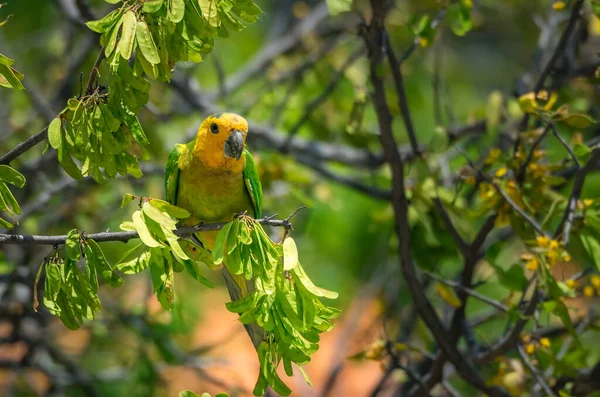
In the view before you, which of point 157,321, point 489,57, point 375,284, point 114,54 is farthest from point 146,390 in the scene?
point 489,57

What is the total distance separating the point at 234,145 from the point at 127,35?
897 millimetres

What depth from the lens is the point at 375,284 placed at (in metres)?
4.14

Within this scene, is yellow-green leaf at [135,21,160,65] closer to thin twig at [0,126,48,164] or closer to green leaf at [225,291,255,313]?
thin twig at [0,126,48,164]

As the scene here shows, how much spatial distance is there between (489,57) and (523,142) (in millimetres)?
7430

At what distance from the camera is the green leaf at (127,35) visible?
143 cm

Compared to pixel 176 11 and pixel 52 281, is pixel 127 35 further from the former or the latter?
pixel 52 281

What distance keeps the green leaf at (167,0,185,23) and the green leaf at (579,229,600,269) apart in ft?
4.50

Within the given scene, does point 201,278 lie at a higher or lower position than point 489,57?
higher

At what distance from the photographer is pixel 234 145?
7.60 feet

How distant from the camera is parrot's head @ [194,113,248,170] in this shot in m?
2.32

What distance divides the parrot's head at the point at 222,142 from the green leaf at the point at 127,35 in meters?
0.86

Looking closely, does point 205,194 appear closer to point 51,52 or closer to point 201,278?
point 201,278

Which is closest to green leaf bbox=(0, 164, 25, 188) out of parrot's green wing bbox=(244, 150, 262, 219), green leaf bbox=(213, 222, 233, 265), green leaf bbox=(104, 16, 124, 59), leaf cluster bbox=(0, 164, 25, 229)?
leaf cluster bbox=(0, 164, 25, 229)

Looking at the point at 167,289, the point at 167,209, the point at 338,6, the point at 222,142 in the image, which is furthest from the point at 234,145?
the point at 167,289
